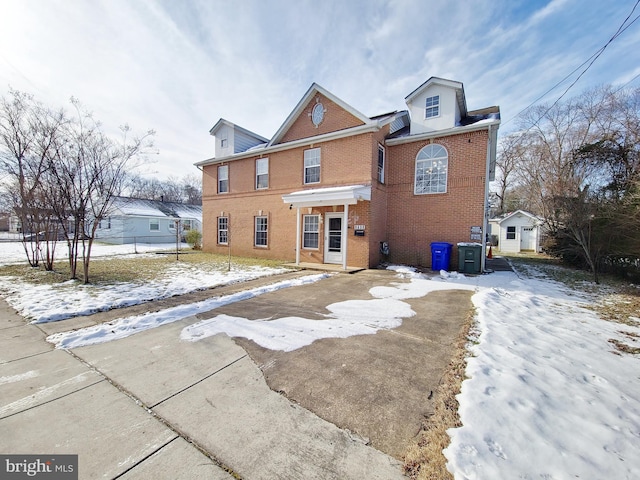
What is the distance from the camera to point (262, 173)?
14.4 metres

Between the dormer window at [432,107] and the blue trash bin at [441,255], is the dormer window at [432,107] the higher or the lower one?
the higher one

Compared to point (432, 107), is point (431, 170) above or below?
below

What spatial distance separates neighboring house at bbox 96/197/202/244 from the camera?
25.3m

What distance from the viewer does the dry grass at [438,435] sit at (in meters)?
1.79

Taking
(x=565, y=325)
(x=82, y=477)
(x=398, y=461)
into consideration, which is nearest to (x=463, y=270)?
(x=565, y=325)

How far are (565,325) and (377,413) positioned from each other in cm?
444

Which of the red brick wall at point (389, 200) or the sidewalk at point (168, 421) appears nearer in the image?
the sidewalk at point (168, 421)

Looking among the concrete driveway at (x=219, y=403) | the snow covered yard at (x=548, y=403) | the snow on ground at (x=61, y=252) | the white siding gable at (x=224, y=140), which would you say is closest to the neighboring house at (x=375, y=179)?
the white siding gable at (x=224, y=140)

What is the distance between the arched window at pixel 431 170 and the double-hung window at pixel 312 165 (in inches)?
172

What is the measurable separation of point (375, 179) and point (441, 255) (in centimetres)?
397

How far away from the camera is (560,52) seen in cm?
772

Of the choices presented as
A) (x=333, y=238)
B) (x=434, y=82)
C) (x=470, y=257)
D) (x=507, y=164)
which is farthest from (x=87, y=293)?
(x=507, y=164)

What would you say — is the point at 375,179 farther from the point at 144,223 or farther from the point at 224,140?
the point at 144,223

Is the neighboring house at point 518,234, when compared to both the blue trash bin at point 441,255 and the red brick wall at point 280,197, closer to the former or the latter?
the blue trash bin at point 441,255
